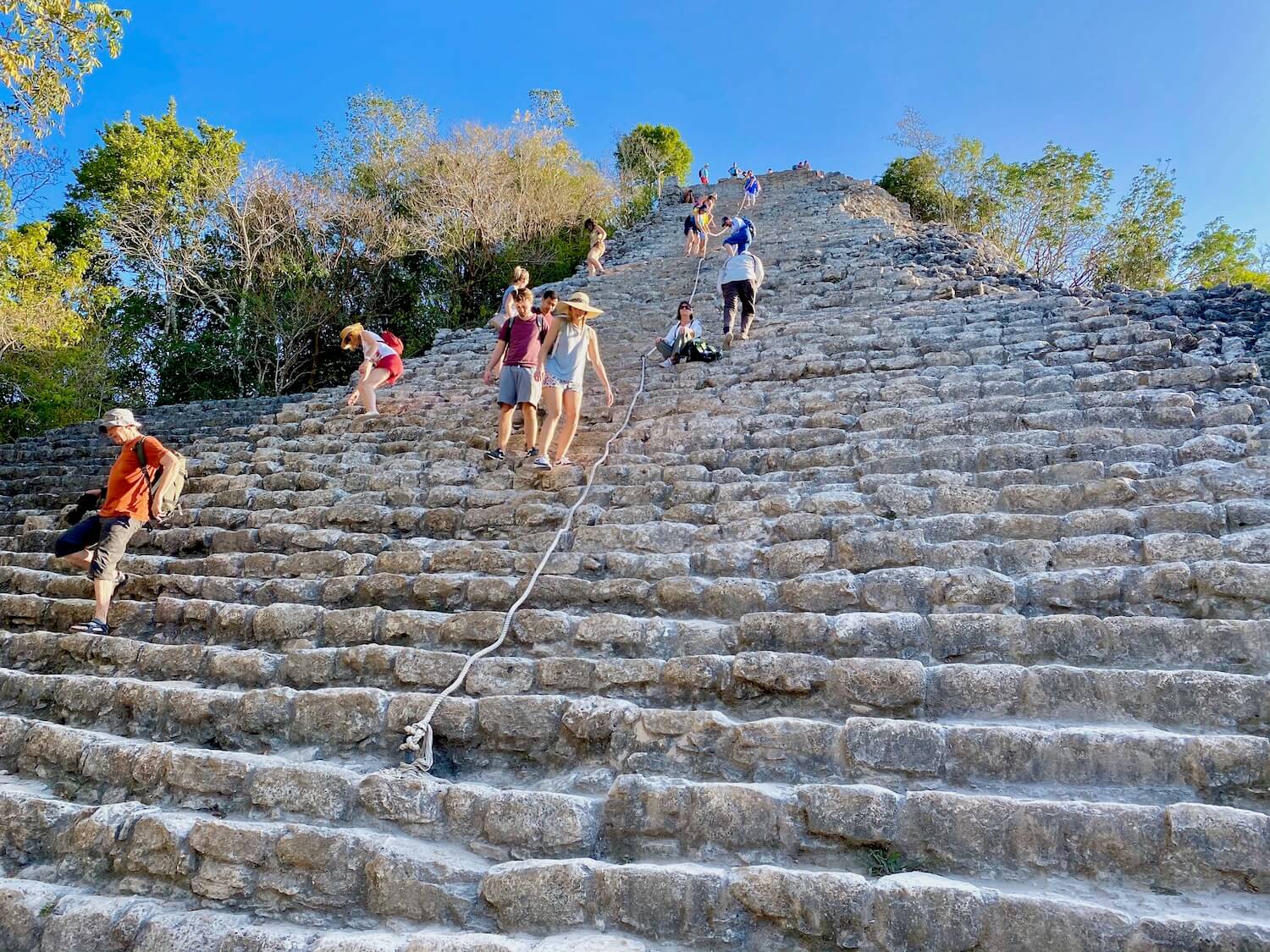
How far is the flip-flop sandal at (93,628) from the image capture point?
399cm

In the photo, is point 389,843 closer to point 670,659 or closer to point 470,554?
point 670,659

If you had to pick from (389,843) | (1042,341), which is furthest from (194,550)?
(1042,341)

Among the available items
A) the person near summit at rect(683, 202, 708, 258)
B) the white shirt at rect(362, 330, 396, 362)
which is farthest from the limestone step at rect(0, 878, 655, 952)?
the person near summit at rect(683, 202, 708, 258)

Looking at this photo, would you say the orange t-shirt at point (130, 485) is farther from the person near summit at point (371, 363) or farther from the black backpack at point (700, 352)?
the black backpack at point (700, 352)

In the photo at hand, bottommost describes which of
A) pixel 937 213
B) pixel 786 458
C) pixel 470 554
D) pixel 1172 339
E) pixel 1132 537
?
pixel 470 554

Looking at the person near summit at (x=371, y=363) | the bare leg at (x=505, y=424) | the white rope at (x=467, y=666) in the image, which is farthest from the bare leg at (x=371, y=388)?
the white rope at (x=467, y=666)

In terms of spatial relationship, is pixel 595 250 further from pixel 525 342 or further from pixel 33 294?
pixel 33 294

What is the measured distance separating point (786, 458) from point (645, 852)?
2903mm

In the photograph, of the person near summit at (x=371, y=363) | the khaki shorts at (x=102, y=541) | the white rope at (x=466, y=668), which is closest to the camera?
the white rope at (x=466, y=668)

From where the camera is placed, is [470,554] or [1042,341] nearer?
[470,554]

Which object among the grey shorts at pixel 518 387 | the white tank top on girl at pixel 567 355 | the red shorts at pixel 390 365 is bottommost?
the grey shorts at pixel 518 387

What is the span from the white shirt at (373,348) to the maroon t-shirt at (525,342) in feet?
7.26

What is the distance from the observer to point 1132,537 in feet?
10.7

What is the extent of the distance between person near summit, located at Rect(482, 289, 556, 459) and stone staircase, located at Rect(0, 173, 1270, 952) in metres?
0.39
